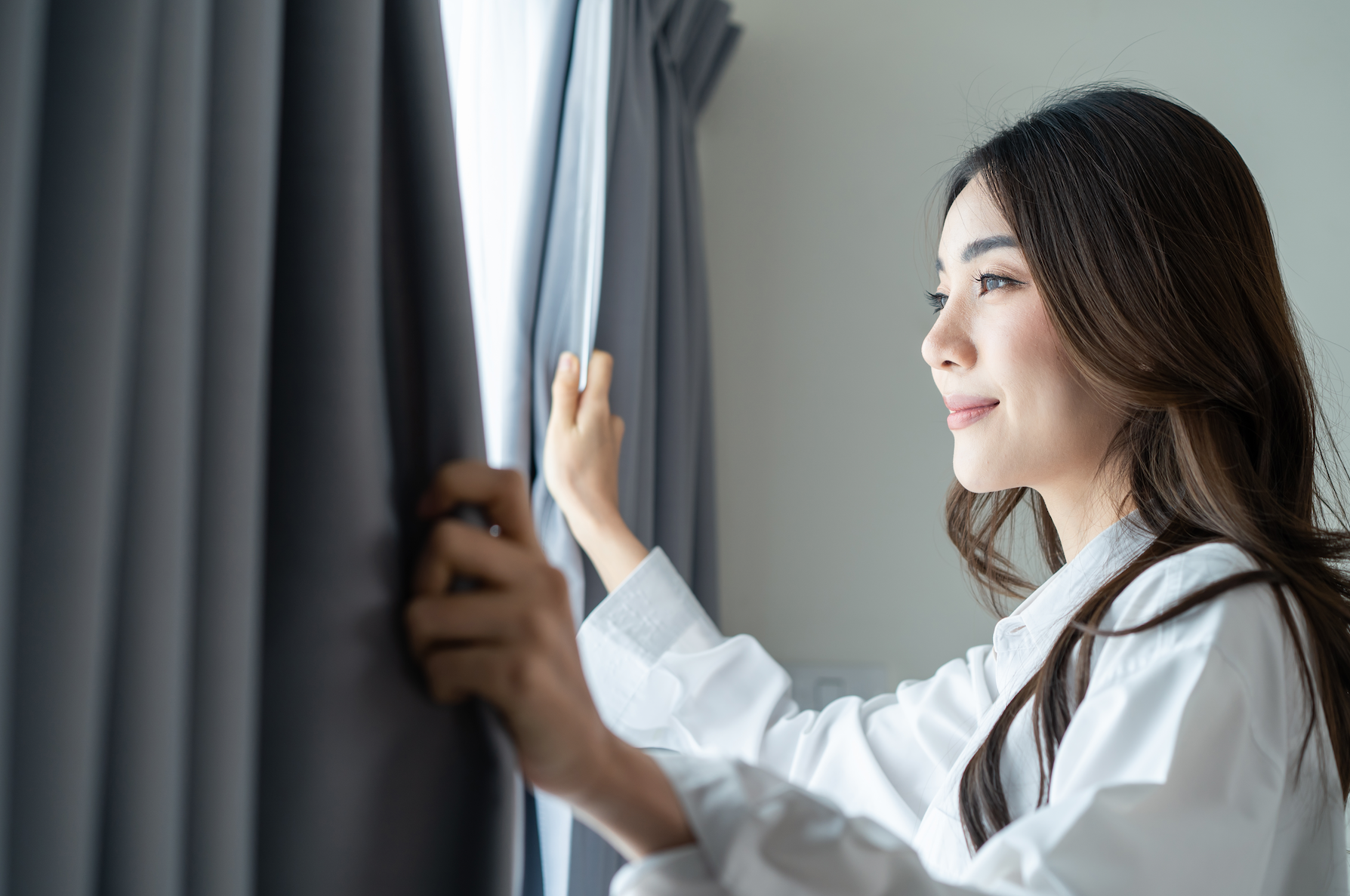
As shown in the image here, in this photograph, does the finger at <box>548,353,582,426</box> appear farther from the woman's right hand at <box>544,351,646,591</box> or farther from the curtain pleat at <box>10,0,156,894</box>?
the curtain pleat at <box>10,0,156,894</box>

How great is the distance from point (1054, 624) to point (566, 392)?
0.61 m

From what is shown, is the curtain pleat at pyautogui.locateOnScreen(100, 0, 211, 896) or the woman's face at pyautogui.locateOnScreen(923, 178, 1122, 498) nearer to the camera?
the curtain pleat at pyautogui.locateOnScreen(100, 0, 211, 896)

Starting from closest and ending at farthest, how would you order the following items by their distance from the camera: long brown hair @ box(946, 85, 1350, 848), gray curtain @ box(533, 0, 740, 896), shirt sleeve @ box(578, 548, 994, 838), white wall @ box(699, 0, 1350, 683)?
long brown hair @ box(946, 85, 1350, 848)
shirt sleeve @ box(578, 548, 994, 838)
gray curtain @ box(533, 0, 740, 896)
white wall @ box(699, 0, 1350, 683)

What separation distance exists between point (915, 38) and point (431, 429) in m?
1.52

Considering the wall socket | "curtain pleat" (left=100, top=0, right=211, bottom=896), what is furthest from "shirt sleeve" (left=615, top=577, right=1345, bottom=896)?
the wall socket

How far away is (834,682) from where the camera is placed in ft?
5.25

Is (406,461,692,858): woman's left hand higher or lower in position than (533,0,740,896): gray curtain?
lower

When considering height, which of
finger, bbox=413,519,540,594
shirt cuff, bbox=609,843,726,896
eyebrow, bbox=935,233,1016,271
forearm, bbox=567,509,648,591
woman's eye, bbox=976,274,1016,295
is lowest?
shirt cuff, bbox=609,843,726,896

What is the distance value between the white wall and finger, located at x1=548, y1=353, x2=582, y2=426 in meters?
0.67

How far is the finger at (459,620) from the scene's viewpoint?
1.33 ft

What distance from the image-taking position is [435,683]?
1.45ft

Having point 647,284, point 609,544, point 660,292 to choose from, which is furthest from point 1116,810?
point 660,292

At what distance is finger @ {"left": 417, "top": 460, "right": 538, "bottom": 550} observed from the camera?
462mm

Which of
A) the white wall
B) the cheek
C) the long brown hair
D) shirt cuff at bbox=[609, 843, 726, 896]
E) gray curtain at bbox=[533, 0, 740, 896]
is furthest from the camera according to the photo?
the white wall
